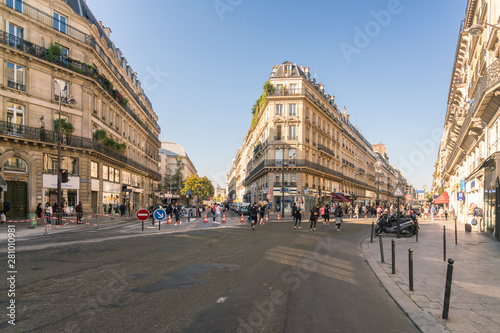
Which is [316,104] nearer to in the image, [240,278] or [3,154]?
[3,154]

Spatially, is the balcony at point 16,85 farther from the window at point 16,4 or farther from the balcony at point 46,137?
the window at point 16,4

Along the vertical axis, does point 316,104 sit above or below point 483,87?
above

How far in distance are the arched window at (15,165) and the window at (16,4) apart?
11.1 metres

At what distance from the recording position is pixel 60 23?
2777 cm

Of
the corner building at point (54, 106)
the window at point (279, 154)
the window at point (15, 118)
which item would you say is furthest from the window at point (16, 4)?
the window at point (279, 154)

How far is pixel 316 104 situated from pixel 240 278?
4617 cm

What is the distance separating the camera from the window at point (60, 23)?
27.4m

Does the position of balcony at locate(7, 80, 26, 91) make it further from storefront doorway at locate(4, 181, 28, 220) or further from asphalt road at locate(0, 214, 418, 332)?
asphalt road at locate(0, 214, 418, 332)

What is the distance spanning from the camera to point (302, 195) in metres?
45.1

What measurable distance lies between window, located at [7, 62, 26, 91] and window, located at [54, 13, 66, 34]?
524cm

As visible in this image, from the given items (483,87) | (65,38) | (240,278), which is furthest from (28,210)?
(483,87)

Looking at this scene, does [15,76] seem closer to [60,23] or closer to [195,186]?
[60,23]

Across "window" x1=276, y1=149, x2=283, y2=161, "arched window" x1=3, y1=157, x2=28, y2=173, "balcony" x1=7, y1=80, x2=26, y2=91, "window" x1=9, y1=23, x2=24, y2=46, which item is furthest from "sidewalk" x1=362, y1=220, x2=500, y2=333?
"window" x1=276, y1=149, x2=283, y2=161

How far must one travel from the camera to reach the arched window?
941 inches
